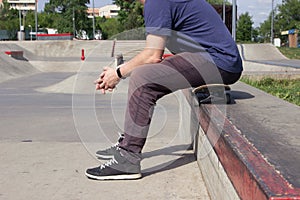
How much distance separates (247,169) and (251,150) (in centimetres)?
26

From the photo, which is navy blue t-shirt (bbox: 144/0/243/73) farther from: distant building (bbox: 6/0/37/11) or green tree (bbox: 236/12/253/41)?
distant building (bbox: 6/0/37/11)

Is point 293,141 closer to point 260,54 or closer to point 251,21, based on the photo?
point 260,54

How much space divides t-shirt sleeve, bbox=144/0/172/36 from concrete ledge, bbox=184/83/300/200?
0.65 metres

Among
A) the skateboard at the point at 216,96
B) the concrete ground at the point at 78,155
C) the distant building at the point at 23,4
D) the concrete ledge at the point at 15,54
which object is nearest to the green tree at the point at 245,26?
the concrete ledge at the point at 15,54

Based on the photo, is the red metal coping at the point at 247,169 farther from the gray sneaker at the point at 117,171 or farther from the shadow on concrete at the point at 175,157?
the shadow on concrete at the point at 175,157

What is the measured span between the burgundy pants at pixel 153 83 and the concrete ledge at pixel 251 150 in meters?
0.26

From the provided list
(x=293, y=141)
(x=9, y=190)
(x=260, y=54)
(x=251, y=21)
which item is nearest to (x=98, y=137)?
(x=9, y=190)

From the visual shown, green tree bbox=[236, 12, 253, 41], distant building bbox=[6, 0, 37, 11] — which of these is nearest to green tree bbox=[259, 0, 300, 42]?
green tree bbox=[236, 12, 253, 41]

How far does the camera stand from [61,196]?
3.12 m

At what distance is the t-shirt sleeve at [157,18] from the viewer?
3.09 m

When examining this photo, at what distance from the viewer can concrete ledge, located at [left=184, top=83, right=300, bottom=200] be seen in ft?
5.28

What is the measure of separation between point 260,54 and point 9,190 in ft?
92.5

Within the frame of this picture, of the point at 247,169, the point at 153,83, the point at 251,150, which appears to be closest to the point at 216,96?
the point at 153,83

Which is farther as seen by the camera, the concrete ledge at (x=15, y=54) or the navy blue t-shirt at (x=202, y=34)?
the concrete ledge at (x=15, y=54)
